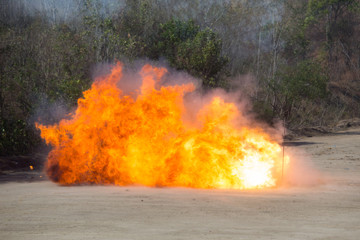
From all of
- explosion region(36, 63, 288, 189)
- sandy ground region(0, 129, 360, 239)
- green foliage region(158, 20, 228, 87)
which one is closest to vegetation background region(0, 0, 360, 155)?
green foliage region(158, 20, 228, 87)

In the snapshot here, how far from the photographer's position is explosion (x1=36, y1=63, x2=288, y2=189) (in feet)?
38.2

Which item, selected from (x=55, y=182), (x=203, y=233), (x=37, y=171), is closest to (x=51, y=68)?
(x=37, y=171)

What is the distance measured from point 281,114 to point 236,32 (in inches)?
881

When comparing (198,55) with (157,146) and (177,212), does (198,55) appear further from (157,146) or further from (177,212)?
(177,212)

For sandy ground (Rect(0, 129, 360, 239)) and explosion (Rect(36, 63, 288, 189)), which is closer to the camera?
sandy ground (Rect(0, 129, 360, 239))

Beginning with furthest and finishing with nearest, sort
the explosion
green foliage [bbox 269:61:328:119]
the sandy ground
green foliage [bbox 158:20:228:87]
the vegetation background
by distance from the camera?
green foliage [bbox 269:61:328:119] < green foliage [bbox 158:20:228:87] < the vegetation background < the explosion < the sandy ground

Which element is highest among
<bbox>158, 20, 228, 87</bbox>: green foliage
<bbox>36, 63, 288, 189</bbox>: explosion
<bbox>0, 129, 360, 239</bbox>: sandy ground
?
<bbox>158, 20, 228, 87</bbox>: green foliage

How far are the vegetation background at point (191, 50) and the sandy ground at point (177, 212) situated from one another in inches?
298

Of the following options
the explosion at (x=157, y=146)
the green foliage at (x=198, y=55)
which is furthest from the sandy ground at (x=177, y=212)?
the green foliage at (x=198, y=55)

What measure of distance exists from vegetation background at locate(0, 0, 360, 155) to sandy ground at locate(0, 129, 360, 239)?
7568mm

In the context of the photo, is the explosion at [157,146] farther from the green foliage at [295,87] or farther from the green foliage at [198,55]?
the green foliage at [295,87]

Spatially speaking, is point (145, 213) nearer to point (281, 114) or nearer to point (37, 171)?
point (37, 171)

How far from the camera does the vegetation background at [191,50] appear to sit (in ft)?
64.0

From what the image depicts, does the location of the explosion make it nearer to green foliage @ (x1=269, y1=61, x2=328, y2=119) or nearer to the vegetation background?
the vegetation background
